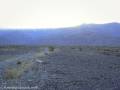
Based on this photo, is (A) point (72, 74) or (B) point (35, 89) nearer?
(B) point (35, 89)

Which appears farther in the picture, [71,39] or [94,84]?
[71,39]

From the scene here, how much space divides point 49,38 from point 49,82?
255 feet

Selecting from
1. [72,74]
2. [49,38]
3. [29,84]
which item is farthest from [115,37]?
[29,84]

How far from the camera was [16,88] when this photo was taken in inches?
699

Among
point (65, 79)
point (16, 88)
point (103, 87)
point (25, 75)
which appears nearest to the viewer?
point (16, 88)

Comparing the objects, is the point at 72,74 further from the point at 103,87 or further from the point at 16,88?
the point at 16,88

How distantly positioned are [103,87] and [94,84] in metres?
1.02

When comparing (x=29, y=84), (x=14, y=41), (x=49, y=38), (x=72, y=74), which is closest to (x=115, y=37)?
(x=49, y=38)

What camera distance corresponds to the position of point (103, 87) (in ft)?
62.3

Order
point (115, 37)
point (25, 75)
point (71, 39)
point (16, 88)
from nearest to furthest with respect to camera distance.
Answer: point (16, 88) < point (25, 75) < point (115, 37) < point (71, 39)

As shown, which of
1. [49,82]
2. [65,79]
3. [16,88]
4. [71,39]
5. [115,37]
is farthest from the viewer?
[71,39]

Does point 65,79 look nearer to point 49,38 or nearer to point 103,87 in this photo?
point 103,87

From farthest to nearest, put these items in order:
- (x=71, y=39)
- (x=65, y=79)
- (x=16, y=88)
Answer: (x=71, y=39), (x=65, y=79), (x=16, y=88)

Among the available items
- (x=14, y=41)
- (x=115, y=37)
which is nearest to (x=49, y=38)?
(x=14, y=41)
